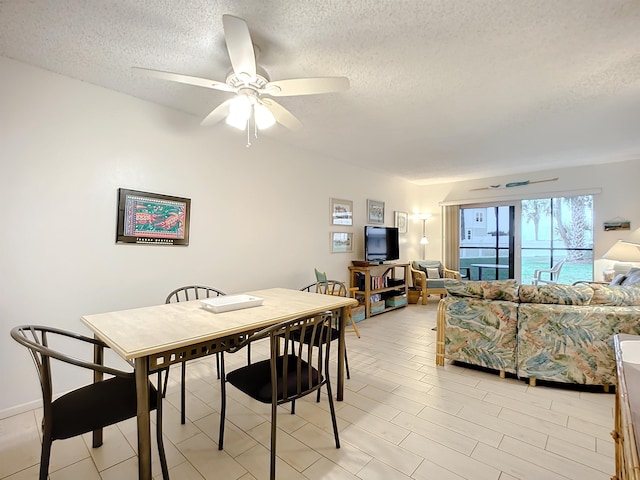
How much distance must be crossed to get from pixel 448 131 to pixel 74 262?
381 centimetres

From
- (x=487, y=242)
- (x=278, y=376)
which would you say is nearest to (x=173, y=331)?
(x=278, y=376)

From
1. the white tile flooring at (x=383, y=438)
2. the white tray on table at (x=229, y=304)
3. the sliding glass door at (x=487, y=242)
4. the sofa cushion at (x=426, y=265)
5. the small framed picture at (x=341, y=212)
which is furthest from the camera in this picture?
the sofa cushion at (x=426, y=265)

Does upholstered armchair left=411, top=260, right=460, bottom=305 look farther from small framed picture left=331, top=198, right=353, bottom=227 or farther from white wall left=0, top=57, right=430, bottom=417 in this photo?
white wall left=0, top=57, right=430, bottom=417

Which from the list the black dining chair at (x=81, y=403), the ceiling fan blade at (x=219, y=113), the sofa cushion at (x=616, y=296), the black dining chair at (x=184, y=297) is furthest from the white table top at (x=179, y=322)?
the sofa cushion at (x=616, y=296)

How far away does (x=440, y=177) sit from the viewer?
6094 millimetres

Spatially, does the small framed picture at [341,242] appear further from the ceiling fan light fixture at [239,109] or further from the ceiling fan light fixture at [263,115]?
the ceiling fan light fixture at [239,109]

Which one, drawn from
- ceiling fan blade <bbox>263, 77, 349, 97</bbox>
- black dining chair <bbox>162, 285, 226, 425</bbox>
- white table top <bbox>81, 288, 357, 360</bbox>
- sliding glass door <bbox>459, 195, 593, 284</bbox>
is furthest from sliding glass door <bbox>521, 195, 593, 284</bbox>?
black dining chair <bbox>162, 285, 226, 425</bbox>

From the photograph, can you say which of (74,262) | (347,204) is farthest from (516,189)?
(74,262)

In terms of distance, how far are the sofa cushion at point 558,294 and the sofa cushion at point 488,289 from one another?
0.25 ft

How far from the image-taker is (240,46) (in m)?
1.54

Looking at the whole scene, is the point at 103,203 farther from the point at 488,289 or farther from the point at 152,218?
the point at 488,289

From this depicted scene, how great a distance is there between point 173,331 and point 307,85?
5.05 feet

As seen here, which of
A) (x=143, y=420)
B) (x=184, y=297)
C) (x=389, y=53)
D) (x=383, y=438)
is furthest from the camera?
(x=184, y=297)

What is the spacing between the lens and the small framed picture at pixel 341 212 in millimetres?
4691
